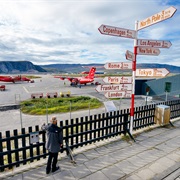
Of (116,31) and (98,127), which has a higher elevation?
(116,31)

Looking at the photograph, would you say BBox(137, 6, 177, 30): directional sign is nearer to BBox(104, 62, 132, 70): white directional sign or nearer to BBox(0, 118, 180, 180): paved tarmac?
BBox(104, 62, 132, 70): white directional sign

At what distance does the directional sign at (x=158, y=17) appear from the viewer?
4637 millimetres

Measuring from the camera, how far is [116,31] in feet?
17.3

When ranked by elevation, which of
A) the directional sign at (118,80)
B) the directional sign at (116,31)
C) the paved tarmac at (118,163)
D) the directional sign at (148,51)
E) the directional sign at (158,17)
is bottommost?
the paved tarmac at (118,163)

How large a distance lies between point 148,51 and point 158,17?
48.7 inches

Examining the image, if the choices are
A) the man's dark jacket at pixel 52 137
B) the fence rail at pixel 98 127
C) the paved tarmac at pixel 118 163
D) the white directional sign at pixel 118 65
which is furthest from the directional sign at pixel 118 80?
the man's dark jacket at pixel 52 137

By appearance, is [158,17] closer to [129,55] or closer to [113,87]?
[129,55]

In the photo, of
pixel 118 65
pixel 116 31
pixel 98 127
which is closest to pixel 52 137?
pixel 98 127

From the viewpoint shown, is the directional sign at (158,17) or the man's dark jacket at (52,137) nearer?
the man's dark jacket at (52,137)

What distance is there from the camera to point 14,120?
1152 centimetres

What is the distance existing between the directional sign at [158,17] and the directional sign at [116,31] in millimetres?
418

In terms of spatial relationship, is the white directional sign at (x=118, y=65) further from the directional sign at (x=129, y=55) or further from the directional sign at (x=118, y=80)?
the directional sign at (x=118, y=80)

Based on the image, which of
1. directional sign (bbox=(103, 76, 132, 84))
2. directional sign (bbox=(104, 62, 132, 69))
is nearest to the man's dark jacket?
directional sign (bbox=(103, 76, 132, 84))

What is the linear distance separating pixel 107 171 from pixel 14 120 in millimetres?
9655
